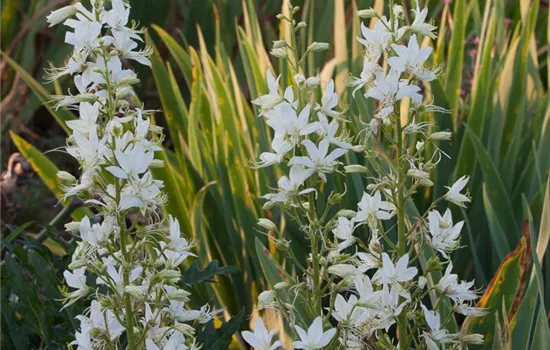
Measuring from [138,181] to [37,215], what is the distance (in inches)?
77.1

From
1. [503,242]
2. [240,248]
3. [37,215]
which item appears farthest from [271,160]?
[37,215]

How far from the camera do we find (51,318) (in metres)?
1.76

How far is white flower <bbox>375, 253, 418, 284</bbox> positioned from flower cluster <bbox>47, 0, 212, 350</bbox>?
0.80 feet

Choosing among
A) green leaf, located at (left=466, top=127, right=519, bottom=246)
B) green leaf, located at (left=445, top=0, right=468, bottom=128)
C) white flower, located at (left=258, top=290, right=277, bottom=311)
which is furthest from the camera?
green leaf, located at (left=445, top=0, right=468, bottom=128)

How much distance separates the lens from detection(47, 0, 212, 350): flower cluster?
3.71 feet

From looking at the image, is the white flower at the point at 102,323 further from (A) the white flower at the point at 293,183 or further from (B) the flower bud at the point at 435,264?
(B) the flower bud at the point at 435,264

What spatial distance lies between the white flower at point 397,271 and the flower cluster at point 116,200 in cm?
24

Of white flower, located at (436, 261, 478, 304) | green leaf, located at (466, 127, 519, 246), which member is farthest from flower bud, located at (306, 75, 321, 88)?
green leaf, located at (466, 127, 519, 246)

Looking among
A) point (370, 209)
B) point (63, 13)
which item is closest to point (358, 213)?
point (370, 209)

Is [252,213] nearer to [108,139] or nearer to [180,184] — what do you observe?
[180,184]

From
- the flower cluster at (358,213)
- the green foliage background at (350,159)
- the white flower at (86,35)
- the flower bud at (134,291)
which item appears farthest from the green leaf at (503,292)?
the white flower at (86,35)

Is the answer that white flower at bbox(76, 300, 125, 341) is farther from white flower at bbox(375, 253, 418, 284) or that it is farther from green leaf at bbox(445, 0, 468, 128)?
green leaf at bbox(445, 0, 468, 128)

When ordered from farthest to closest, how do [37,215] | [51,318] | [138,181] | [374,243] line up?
[37,215] < [51,318] < [374,243] < [138,181]

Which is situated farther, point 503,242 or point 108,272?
point 503,242
